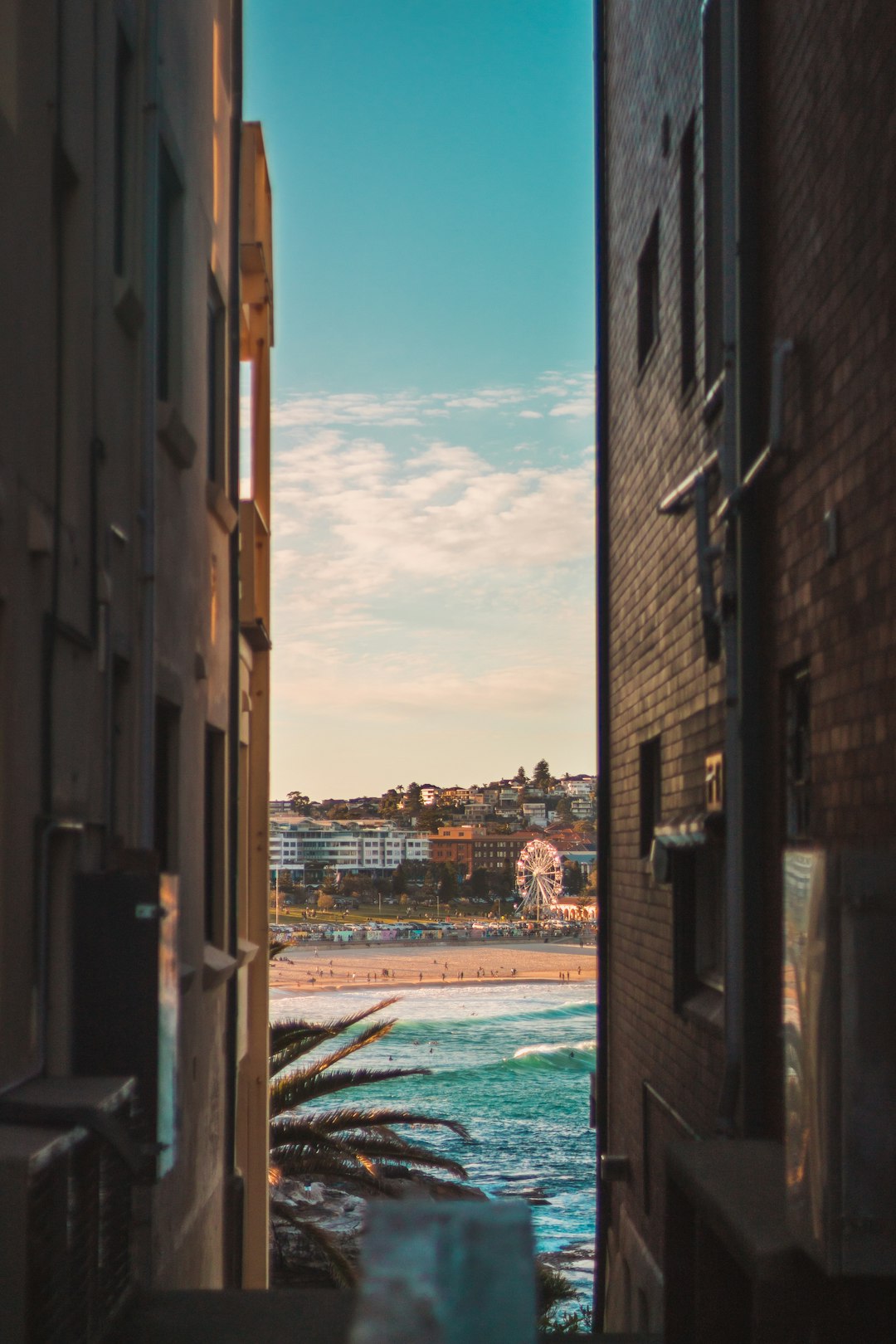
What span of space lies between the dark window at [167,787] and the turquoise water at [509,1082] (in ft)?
67.8

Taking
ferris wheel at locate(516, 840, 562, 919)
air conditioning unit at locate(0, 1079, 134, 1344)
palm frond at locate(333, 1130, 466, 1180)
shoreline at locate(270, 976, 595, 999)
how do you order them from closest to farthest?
1. air conditioning unit at locate(0, 1079, 134, 1344)
2. palm frond at locate(333, 1130, 466, 1180)
3. shoreline at locate(270, 976, 595, 999)
4. ferris wheel at locate(516, 840, 562, 919)

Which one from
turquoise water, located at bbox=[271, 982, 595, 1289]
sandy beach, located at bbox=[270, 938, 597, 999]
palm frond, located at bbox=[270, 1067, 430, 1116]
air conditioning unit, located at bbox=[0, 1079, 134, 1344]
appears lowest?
sandy beach, located at bbox=[270, 938, 597, 999]

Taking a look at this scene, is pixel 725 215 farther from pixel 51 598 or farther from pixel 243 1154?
pixel 243 1154

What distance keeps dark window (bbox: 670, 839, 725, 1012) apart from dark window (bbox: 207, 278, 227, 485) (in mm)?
4171

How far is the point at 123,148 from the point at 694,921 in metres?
4.98

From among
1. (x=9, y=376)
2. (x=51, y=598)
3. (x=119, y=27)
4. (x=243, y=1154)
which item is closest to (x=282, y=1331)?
(x=51, y=598)

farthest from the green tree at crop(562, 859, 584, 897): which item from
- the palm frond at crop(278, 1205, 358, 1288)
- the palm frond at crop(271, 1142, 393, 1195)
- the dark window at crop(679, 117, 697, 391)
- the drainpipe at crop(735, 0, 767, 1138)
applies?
the drainpipe at crop(735, 0, 767, 1138)

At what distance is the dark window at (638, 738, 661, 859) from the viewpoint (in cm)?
960

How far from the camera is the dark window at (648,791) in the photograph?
9602 mm

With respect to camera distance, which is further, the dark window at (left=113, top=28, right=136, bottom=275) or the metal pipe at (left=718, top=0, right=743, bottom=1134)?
the dark window at (left=113, top=28, right=136, bottom=275)

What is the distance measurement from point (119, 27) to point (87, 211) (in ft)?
4.82

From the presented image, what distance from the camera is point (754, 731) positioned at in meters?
6.42

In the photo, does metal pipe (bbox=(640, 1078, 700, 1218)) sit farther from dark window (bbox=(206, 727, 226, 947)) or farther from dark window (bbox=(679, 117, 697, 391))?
dark window (bbox=(679, 117, 697, 391))

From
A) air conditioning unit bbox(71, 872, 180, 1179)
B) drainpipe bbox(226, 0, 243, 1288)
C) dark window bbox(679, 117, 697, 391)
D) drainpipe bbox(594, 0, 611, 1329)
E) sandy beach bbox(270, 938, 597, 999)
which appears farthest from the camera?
sandy beach bbox(270, 938, 597, 999)
